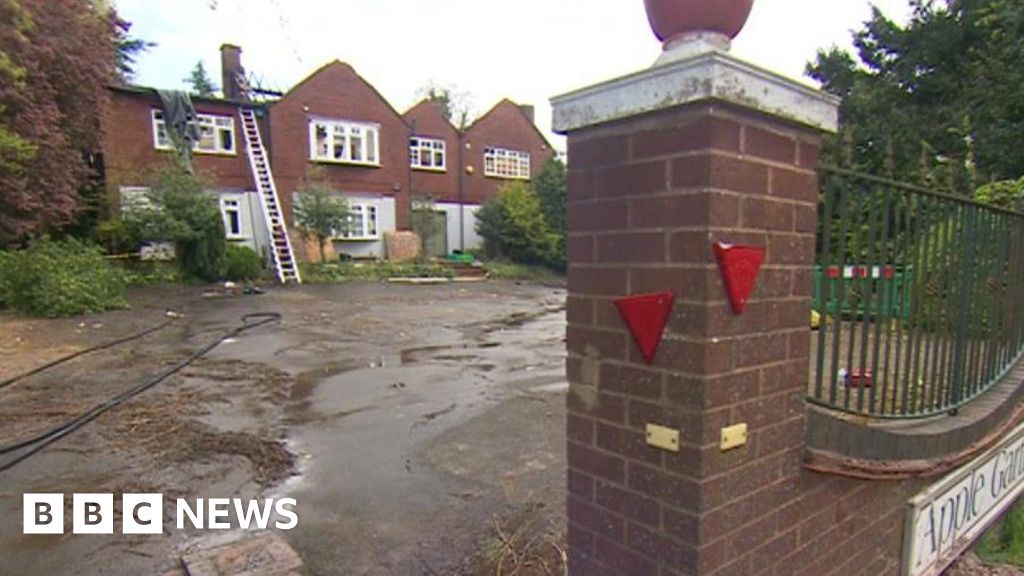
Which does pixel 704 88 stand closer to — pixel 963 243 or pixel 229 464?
pixel 963 243

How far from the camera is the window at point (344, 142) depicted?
22141mm

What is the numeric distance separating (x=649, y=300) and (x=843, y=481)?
119 cm

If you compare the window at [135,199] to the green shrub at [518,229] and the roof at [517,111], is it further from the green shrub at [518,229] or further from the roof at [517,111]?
the roof at [517,111]

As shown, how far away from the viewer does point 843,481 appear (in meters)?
2.14

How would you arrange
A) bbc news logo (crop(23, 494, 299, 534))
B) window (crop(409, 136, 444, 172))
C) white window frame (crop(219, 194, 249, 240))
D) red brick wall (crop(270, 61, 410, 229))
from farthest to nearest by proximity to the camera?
window (crop(409, 136, 444, 172)), red brick wall (crop(270, 61, 410, 229)), white window frame (crop(219, 194, 249, 240)), bbc news logo (crop(23, 494, 299, 534))

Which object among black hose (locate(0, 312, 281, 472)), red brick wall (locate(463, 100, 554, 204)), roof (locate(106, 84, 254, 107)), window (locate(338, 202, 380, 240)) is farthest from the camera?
red brick wall (locate(463, 100, 554, 204))

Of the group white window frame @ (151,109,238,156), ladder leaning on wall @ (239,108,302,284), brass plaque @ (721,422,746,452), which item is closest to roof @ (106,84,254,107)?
ladder leaning on wall @ (239,108,302,284)

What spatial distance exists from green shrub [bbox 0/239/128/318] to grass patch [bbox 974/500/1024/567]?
13.8 meters

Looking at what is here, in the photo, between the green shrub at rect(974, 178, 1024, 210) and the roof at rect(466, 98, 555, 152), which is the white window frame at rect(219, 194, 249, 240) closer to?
the roof at rect(466, 98, 555, 152)

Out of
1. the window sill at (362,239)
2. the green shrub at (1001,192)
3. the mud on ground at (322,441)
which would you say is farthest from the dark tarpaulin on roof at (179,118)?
the green shrub at (1001,192)

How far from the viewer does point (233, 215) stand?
808 inches

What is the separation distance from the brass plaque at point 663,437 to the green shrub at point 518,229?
74.7 feet

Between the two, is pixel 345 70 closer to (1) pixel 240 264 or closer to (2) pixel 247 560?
(1) pixel 240 264

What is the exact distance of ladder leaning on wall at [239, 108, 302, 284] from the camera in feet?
61.4
